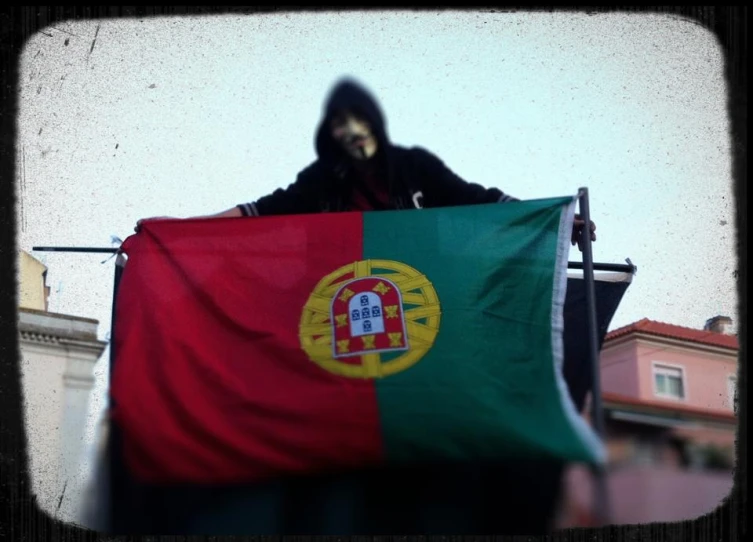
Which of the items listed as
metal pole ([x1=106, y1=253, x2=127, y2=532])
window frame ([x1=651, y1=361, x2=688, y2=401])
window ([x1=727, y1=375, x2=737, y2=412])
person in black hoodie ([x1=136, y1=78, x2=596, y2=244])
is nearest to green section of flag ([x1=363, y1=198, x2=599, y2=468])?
person in black hoodie ([x1=136, y1=78, x2=596, y2=244])

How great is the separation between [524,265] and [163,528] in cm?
222

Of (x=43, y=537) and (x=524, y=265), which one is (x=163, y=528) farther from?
(x=524, y=265)

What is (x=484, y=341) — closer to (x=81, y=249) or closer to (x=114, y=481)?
(x=114, y=481)

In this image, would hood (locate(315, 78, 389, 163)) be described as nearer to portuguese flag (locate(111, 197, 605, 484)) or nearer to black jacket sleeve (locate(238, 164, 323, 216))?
black jacket sleeve (locate(238, 164, 323, 216))

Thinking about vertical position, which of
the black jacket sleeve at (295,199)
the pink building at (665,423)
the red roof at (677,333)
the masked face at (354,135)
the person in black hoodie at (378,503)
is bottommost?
the person in black hoodie at (378,503)

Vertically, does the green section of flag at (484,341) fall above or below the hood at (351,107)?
below

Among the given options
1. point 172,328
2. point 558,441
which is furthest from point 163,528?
point 558,441

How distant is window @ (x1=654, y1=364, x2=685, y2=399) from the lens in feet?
17.6

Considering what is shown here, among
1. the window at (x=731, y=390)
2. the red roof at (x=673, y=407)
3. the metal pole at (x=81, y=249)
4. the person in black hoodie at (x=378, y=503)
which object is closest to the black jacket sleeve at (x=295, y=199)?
the metal pole at (x=81, y=249)

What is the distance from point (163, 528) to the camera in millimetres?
4793

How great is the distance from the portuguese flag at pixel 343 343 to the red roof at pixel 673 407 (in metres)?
0.37

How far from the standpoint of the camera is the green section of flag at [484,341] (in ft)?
15.5

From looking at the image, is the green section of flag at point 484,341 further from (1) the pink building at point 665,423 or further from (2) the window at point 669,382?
(2) the window at point 669,382

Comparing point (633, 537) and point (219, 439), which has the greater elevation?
point (219, 439)
